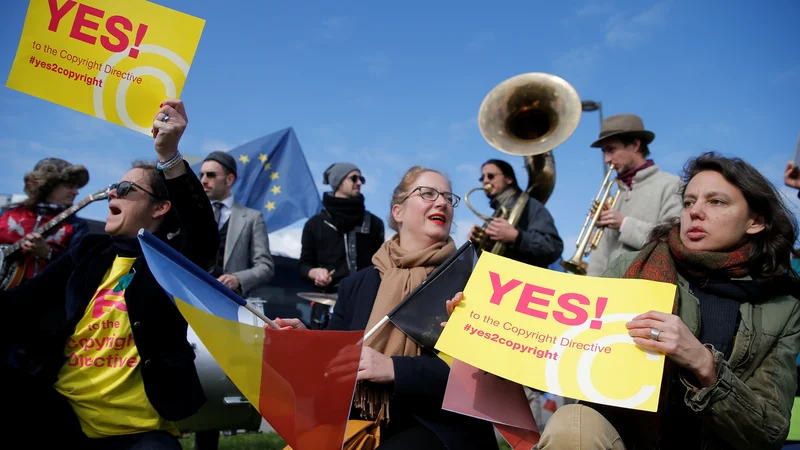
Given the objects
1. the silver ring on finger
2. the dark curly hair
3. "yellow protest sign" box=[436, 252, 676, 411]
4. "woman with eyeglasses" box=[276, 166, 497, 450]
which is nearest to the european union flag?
"woman with eyeglasses" box=[276, 166, 497, 450]

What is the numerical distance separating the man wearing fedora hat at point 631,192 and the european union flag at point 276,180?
4846 mm

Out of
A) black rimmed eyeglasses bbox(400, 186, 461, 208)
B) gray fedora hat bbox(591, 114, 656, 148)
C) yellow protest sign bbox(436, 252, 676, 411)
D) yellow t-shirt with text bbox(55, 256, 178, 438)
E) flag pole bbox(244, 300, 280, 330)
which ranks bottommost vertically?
yellow t-shirt with text bbox(55, 256, 178, 438)

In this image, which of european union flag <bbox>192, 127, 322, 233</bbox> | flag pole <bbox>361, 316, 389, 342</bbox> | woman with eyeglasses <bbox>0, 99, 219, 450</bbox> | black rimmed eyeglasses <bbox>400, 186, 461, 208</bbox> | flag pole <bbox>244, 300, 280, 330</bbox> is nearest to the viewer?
flag pole <bbox>244, 300, 280, 330</bbox>

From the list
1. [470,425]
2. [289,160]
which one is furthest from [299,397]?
[289,160]

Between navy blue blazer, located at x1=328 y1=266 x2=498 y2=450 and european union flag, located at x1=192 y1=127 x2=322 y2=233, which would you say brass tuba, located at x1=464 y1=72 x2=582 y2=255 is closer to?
navy blue blazer, located at x1=328 y1=266 x2=498 y2=450

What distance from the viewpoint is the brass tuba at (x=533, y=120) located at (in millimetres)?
5891

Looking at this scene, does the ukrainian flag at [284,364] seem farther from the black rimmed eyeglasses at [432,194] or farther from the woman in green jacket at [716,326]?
the black rimmed eyeglasses at [432,194]

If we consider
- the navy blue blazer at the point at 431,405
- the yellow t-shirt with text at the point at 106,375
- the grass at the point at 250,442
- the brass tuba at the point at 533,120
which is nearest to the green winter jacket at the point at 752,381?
the navy blue blazer at the point at 431,405

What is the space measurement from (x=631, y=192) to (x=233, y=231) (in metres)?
3.17

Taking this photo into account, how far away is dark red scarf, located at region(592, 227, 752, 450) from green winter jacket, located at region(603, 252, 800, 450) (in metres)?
0.07

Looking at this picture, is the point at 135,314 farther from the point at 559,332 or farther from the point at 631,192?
the point at 631,192

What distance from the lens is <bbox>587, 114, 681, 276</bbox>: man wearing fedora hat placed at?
4391 millimetres

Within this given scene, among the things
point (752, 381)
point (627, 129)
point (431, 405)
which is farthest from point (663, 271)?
point (627, 129)

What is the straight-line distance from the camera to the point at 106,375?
9.10 ft
